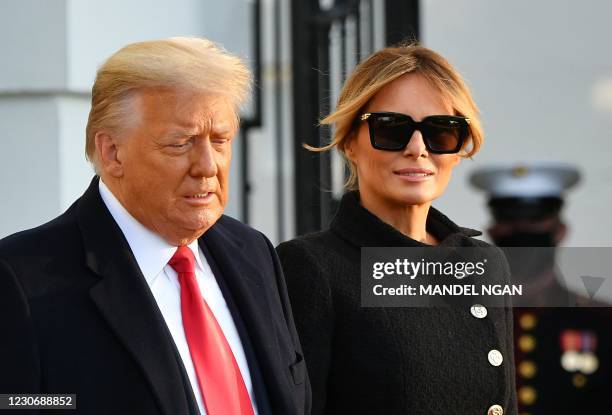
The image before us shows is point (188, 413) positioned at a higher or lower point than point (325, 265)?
lower

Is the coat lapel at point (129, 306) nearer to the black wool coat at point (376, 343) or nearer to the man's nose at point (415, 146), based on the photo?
the black wool coat at point (376, 343)

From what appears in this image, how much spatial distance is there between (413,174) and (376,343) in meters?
0.35

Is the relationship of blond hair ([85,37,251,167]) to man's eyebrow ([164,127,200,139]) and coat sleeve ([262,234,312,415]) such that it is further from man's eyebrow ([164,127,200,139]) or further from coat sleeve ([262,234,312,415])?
coat sleeve ([262,234,312,415])

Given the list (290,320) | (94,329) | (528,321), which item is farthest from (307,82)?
(94,329)

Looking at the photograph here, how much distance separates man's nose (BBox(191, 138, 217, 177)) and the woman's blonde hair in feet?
1.74

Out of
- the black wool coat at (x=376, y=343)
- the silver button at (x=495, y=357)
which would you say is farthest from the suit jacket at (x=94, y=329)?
the silver button at (x=495, y=357)

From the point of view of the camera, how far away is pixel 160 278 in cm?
197

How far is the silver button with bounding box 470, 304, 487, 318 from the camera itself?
2400 millimetres

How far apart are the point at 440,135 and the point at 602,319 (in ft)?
4.94

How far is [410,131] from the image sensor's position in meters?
2.31

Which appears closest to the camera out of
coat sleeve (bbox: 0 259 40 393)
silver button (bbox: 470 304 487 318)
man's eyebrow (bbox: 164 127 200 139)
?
coat sleeve (bbox: 0 259 40 393)

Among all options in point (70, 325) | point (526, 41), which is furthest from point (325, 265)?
point (526, 41)

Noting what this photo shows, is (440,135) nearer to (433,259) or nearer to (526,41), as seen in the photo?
(433,259)

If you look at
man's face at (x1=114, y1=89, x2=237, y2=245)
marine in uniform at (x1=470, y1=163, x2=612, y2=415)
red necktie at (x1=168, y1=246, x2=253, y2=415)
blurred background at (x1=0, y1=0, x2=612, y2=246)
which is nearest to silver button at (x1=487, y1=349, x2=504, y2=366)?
red necktie at (x1=168, y1=246, x2=253, y2=415)
